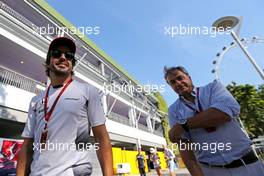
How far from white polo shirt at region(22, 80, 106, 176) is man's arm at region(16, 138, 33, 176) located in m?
0.06

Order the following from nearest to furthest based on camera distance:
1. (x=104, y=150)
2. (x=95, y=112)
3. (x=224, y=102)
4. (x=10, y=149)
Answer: (x=104, y=150) < (x=95, y=112) < (x=224, y=102) < (x=10, y=149)

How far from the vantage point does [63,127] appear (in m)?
1.54

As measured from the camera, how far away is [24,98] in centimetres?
1148

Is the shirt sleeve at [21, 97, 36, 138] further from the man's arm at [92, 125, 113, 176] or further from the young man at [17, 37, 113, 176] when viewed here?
the man's arm at [92, 125, 113, 176]

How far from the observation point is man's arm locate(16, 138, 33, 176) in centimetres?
167

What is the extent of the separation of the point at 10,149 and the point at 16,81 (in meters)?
4.31

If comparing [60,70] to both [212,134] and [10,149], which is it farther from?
[10,149]

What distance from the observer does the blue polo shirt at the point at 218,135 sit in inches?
70.8

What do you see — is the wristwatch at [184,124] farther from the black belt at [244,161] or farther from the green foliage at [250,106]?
the green foliage at [250,106]

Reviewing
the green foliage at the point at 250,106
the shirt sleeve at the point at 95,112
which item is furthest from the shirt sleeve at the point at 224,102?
the green foliage at the point at 250,106

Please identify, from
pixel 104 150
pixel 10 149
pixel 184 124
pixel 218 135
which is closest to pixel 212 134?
pixel 218 135

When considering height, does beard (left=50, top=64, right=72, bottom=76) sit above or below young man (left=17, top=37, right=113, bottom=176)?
above

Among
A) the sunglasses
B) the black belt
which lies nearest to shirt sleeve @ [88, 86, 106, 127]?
the sunglasses

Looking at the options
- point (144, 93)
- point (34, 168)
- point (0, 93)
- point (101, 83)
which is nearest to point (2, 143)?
point (0, 93)
